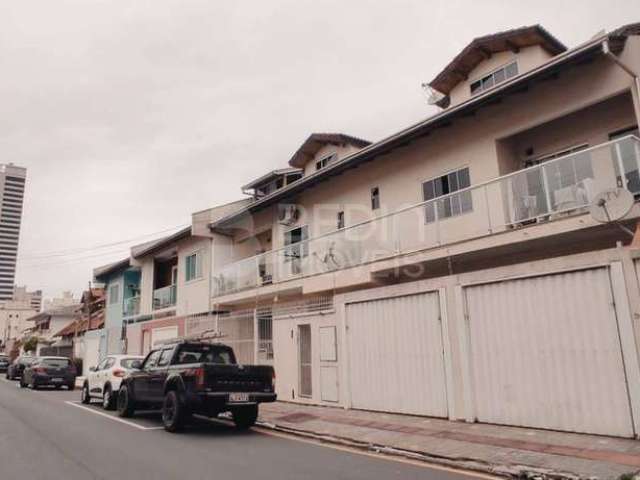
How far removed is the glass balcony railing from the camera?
1137 inches

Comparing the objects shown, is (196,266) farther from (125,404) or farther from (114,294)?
(114,294)

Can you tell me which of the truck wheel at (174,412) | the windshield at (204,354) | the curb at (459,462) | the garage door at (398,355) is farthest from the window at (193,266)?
the curb at (459,462)

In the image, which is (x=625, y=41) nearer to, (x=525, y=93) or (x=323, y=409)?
(x=525, y=93)

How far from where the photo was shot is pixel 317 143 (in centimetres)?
1816

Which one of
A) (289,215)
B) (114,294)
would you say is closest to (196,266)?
(289,215)

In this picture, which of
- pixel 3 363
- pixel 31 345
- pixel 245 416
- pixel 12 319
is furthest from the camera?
pixel 12 319

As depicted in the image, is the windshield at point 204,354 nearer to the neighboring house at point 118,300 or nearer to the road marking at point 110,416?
the road marking at point 110,416

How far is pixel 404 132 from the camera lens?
12562 mm

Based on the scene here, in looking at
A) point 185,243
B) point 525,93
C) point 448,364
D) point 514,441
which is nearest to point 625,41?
point 525,93

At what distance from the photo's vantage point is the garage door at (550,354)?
290 inches

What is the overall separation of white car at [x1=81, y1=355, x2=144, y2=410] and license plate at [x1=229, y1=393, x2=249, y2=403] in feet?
14.3

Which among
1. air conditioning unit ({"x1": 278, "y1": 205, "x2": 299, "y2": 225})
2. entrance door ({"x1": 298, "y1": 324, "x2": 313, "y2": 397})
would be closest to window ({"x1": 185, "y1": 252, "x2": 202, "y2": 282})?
air conditioning unit ({"x1": 278, "y1": 205, "x2": 299, "y2": 225})

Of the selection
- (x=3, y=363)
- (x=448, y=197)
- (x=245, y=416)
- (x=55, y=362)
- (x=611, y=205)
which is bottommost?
(x=245, y=416)

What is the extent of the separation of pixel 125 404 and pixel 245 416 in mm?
3231
